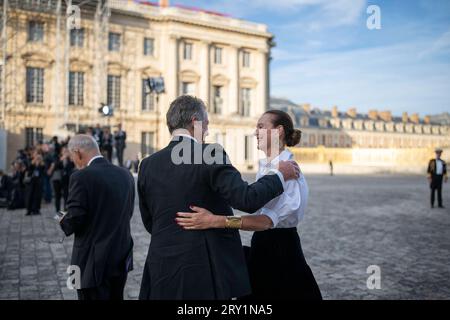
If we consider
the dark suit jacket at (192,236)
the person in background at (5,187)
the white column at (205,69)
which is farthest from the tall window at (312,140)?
the dark suit jacket at (192,236)

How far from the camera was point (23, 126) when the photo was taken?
107ft

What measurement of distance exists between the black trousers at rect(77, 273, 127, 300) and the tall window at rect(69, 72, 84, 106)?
33780mm

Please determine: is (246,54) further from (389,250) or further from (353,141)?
(353,141)

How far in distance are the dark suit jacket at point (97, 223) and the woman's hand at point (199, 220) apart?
1186 mm

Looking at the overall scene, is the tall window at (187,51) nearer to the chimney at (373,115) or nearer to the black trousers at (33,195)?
the black trousers at (33,195)

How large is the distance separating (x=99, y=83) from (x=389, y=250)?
102 feet

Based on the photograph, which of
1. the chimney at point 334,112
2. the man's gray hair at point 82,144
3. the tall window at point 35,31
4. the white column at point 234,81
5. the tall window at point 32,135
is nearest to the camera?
the man's gray hair at point 82,144

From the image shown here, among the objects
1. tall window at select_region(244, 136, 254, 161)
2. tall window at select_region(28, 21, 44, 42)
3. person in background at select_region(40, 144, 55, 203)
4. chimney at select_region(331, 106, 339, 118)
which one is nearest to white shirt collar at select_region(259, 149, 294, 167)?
person in background at select_region(40, 144, 55, 203)

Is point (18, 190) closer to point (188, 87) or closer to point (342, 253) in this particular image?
point (342, 253)

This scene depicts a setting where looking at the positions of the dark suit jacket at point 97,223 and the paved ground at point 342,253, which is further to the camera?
the paved ground at point 342,253

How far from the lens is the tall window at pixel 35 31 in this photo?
107ft

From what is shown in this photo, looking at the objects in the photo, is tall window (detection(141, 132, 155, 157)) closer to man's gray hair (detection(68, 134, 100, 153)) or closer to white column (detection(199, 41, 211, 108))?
white column (detection(199, 41, 211, 108))

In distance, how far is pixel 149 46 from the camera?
3878cm

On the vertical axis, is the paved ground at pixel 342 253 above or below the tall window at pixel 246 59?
below
